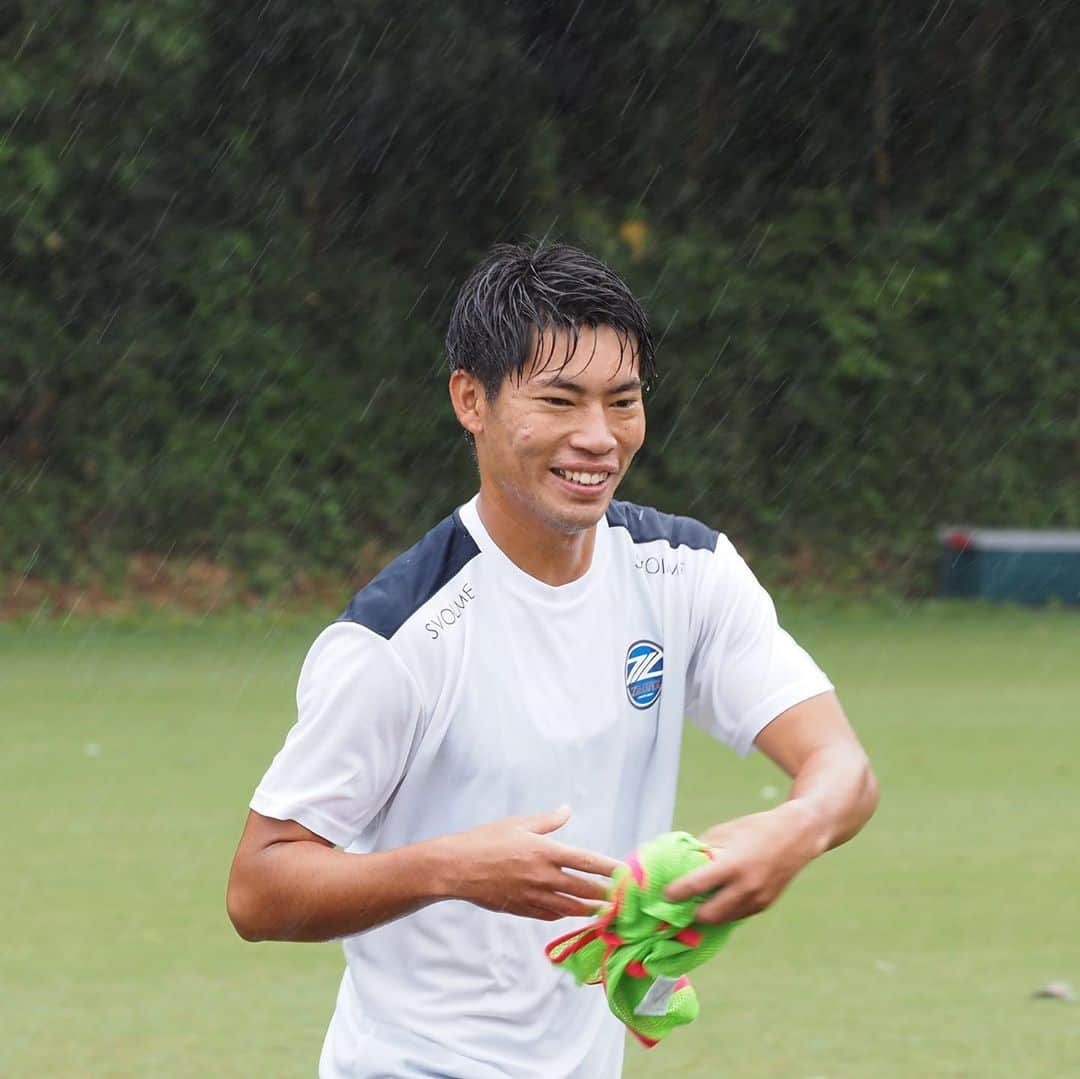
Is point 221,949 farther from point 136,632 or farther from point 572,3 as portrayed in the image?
point 572,3

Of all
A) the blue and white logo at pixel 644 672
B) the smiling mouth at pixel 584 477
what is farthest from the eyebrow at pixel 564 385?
the blue and white logo at pixel 644 672

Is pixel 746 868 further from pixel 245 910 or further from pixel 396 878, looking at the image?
pixel 245 910

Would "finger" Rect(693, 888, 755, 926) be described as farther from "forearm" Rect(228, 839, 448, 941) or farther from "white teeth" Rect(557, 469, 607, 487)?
"white teeth" Rect(557, 469, 607, 487)

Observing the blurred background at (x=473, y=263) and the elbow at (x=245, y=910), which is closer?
the elbow at (x=245, y=910)

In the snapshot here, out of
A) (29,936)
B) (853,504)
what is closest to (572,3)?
(853,504)

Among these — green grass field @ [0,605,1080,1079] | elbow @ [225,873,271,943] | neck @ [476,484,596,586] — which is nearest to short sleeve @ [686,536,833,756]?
neck @ [476,484,596,586]

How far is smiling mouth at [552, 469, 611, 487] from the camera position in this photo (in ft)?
10.5

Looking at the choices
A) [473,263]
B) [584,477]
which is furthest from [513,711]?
[473,263]

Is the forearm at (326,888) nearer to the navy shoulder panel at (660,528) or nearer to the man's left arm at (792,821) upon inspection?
the man's left arm at (792,821)

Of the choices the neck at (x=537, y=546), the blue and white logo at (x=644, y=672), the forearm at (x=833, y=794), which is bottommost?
the forearm at (x=833, y=794)

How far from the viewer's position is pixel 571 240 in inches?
789

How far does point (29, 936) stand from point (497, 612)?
483cm

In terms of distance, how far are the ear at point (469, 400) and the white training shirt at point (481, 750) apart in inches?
5.5

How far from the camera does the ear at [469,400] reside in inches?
132
